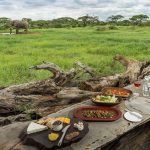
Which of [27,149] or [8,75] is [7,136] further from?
[8,75]

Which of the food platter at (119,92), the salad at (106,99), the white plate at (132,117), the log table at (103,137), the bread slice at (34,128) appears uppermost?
the salad at (106,99)

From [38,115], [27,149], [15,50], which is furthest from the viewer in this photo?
[15,50]

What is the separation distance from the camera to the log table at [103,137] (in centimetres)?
410

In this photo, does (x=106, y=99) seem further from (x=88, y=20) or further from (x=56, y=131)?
(x=88, y=20)

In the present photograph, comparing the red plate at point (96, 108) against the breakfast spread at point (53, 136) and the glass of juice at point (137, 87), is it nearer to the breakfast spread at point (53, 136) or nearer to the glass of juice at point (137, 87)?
the breakfast spread at point (53, 136)

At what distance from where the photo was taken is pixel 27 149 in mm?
4004

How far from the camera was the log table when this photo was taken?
4.10 metres

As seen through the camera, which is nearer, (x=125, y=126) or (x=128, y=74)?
(x=125, y=126)

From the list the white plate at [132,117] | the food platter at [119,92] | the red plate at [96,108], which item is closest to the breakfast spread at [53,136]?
the red plate at [96,108]

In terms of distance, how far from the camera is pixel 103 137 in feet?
14.2

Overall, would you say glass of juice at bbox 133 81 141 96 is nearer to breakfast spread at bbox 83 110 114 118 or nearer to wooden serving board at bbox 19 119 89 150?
breakfast spread at bbox 83 110 114 118

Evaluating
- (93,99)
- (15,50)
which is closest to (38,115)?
(93,99)

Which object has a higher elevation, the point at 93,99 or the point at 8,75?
the point at 93,99

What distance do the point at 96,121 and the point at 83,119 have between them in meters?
0.18
